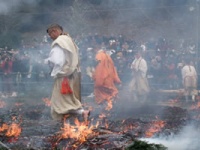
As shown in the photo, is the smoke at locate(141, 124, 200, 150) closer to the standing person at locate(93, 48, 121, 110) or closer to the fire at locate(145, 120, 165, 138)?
the fire at locate(145, 120, 165, 138)

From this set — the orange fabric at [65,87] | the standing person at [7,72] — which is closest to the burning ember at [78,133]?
the orange fabric at [65,87]

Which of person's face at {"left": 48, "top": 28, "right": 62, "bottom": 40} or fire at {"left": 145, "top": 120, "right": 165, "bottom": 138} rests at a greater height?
person's face at {"left": 48, "top": 28, "right": 62, "bottom": 40}

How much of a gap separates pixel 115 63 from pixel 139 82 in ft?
11.0

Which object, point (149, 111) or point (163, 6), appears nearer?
point (149, 111)

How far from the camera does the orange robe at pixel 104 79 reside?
1394 centimetres

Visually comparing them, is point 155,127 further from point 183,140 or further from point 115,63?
point 115,63

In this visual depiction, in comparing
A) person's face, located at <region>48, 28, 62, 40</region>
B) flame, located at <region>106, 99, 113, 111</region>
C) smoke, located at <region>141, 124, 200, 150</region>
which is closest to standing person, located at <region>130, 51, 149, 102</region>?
flame, located at <region>106, 99, 113, 111</region>

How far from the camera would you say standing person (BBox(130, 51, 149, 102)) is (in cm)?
1564

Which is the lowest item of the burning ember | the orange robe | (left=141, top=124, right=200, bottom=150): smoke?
(left=141, top=124, right=200, bottom=150): smoke

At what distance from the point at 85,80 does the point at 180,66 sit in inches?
142

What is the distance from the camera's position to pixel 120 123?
10.2m

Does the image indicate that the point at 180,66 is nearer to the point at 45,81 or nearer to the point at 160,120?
the point at 45,81

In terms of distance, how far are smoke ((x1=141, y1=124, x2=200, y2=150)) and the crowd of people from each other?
8.04 meters

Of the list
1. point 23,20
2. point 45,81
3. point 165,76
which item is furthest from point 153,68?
point 23,20
